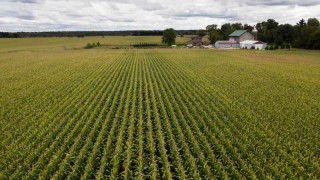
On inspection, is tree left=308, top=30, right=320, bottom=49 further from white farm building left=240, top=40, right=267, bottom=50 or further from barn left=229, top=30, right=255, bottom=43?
barn left=229, top=30, right=255, bottom=43

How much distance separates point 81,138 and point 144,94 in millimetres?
9411

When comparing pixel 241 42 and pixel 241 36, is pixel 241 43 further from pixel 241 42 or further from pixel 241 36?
pixel 241 36

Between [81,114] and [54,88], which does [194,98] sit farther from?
[54,88]

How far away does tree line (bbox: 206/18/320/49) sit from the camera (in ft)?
251

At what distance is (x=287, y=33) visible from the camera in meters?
98.2

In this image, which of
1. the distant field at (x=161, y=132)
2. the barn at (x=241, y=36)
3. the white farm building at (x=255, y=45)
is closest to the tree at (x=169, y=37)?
the barn at (x=241, y=36)

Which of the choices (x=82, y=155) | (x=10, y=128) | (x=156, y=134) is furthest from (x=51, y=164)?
(x=10, y=128)

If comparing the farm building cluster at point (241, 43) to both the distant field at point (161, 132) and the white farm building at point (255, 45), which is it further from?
the distant field at point (161, 132)

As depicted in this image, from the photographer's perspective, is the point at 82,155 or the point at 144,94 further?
the point at 144,94

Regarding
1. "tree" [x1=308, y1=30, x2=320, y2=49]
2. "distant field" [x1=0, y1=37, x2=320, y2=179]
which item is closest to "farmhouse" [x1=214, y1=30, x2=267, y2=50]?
"tree" [x1=308, y1=30, x2=320, y2=49]

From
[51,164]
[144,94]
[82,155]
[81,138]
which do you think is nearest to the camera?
[51,164]

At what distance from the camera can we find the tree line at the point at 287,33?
251 ft

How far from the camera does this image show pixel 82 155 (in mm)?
10398

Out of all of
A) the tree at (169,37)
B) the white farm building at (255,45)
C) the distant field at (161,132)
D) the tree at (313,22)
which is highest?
the tree at (313,22)
